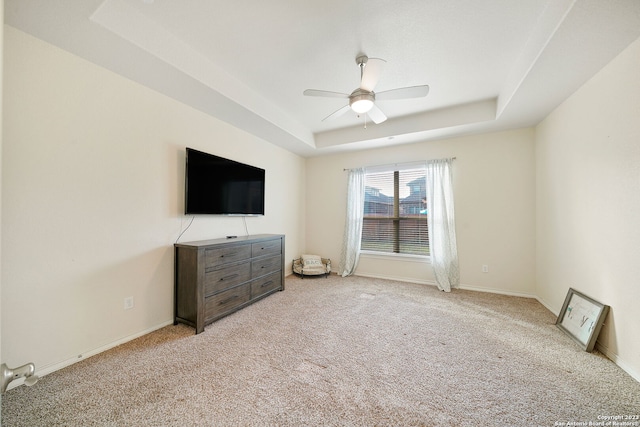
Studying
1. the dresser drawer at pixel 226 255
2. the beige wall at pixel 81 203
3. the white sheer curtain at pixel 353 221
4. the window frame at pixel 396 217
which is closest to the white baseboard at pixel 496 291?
the window frame at pixel 396 217

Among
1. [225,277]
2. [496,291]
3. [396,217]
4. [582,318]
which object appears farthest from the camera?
[396,217]

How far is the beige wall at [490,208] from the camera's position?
3541mm

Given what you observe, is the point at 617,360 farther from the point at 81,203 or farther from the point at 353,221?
the point at 81,203

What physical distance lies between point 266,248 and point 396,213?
2321 millimetres

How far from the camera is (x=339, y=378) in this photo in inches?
74.2

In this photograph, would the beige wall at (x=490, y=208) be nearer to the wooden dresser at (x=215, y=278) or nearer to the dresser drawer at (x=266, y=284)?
the dresser drawer at (x=266, y=284)

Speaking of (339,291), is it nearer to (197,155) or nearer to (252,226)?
(252,226)

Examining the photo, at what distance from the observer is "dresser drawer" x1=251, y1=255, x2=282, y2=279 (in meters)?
3.24

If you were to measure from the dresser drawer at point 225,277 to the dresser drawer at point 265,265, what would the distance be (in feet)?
0.29

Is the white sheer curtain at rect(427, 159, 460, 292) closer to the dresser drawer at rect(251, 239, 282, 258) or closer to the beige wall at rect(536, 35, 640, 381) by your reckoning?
the beige wall at rect(536, 35, 640, 381)

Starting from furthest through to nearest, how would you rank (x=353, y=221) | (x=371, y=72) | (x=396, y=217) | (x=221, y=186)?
(x=353, y=221), (x=396, y=217), (x=221, y=186), (x=371, y=72)

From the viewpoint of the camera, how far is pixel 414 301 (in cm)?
338

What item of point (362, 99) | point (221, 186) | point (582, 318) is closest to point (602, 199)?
point (582, 318)

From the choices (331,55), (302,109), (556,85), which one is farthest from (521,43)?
(302,109)
